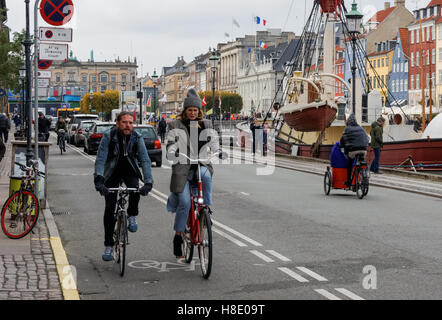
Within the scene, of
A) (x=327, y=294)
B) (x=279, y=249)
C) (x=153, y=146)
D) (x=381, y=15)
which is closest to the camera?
(x=327, y=294)

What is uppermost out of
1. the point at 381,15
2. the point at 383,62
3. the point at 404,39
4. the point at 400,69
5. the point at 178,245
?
the point at 381,15

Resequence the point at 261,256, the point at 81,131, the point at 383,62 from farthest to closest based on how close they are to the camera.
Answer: the point at 383,62, the point at 81,131, the point at 261,256

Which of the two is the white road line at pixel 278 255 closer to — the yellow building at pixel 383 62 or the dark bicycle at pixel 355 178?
the dark bicycle at pixel 355 178

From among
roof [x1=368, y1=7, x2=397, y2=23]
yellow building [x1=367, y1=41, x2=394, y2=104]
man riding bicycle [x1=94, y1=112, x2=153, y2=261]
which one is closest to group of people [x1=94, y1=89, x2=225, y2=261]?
man riding bicycle [x1=94, y1=112, x2=153, y2=261]

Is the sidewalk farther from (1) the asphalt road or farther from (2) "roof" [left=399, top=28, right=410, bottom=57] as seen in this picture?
(2) "roof" [left=399, top=28, right=410, bottom=57]

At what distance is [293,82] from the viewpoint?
138 ft

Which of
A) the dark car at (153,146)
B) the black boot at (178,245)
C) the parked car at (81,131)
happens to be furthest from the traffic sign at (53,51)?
the parked car at (81,131)

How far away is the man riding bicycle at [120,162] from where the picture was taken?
892 centimetres

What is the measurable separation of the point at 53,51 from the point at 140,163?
552 cm

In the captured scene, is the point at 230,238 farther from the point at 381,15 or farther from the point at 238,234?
the point at 381,15

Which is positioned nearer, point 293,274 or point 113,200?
point 293,274

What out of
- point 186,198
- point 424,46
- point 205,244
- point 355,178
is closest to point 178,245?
point 186,198

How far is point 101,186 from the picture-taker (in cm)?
883
